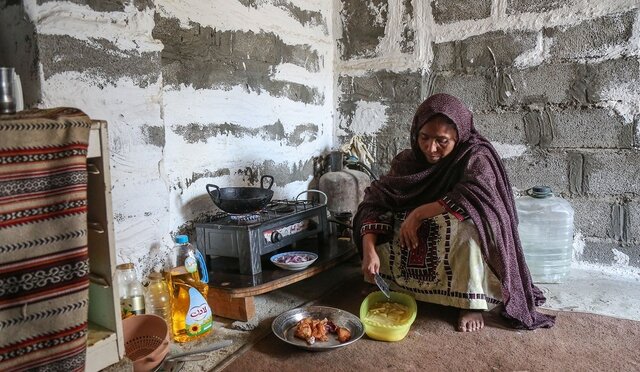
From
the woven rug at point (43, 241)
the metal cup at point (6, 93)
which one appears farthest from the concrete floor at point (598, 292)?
the metal cup at point (6, 93)

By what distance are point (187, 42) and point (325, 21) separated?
1.16 metres

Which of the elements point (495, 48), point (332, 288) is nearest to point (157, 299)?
point (332, 288)

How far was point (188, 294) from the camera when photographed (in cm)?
166

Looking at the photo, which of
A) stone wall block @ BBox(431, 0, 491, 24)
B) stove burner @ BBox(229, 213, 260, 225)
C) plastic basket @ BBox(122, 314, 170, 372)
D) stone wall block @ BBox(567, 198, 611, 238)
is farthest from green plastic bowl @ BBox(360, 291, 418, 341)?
stone wall block @ BBox(431, 0, 491, 24)

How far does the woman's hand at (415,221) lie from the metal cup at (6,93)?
1.35 m

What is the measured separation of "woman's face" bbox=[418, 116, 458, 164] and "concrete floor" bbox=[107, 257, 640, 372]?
0.79 m

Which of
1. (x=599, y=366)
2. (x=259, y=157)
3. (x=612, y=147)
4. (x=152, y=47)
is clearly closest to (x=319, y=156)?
(x=259, y=157)

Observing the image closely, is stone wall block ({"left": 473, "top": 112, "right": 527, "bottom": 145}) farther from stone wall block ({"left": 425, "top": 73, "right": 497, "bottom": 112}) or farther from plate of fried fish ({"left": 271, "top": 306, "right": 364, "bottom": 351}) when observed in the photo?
plate of fried fish ({"left": 271, "top": 306, "right": 364, "bottom": 351})

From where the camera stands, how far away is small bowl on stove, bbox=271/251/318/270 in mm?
1875

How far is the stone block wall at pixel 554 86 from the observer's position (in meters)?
2.17

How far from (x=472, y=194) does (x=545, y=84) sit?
101 cm

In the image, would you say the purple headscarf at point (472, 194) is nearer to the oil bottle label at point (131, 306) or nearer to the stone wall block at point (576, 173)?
the stone wall block at point (576, 173)

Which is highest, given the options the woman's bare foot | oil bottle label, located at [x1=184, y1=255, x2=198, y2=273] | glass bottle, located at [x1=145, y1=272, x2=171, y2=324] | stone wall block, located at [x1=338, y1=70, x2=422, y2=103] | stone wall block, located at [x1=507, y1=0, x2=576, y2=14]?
stone wall block, located at [x1=507, y1=0, x2=576, y2=14]

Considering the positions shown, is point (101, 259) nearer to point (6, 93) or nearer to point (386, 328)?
point (6, 93)
